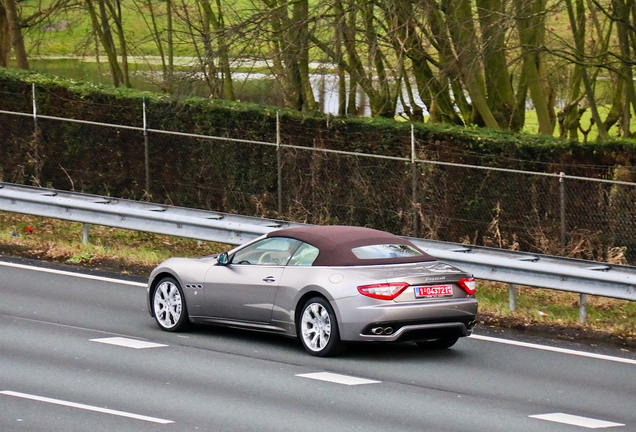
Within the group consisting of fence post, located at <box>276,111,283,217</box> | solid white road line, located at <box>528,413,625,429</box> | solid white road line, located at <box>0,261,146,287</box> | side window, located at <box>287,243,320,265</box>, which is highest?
fence post, located at <box>276,111,283,217</box>

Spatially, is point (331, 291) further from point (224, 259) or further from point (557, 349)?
point (557, 349)

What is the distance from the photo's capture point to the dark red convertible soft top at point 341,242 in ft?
33.9

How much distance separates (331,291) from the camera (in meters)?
10.1

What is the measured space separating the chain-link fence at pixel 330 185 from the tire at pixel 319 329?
5.89 meters

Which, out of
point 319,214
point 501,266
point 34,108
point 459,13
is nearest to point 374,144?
point 319,214

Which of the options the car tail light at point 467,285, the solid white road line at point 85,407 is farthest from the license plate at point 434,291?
the solid white road line at point 85,407

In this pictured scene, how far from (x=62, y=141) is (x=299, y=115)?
5191mm

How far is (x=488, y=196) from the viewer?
55.1ft

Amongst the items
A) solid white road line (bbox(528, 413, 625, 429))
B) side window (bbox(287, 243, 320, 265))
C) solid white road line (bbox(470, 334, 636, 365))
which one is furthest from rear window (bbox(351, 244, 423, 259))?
solid white road line (bbox(528, 413, 625, 429))

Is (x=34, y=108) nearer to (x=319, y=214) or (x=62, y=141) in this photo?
(x=62, y=141)

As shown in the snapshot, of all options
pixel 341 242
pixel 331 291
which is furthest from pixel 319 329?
pixel 341 242

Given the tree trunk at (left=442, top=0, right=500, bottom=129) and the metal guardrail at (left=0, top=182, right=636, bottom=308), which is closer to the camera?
the metal guardrail at (left=0, top=182, right=636, bottom=308)

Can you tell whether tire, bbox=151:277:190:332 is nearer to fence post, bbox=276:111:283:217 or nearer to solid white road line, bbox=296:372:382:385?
solid white road line, bbox=296:372:382:385

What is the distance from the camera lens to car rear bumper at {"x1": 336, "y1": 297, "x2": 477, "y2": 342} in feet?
32.5
